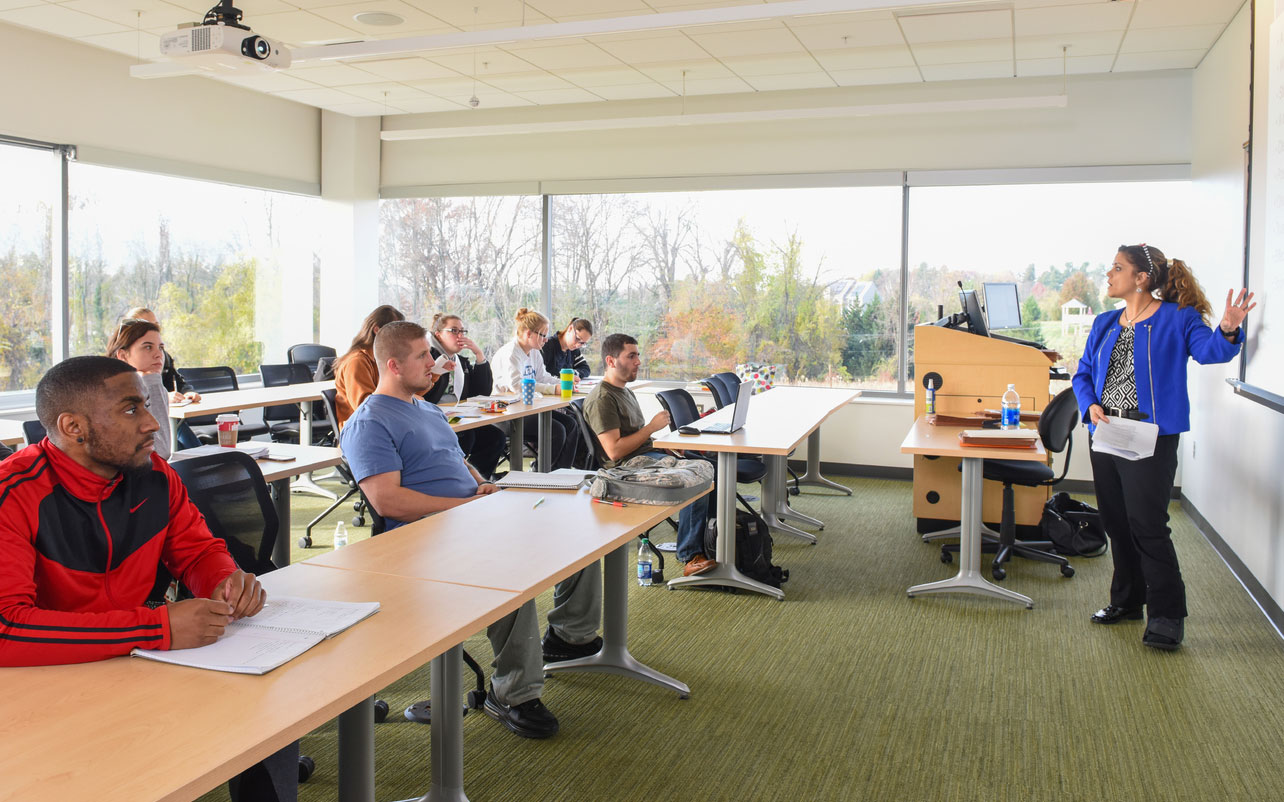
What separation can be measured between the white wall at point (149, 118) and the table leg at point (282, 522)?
14.0ft

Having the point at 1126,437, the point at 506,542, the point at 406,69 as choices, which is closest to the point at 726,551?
Result: the point at 1126,437

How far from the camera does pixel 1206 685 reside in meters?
3.66

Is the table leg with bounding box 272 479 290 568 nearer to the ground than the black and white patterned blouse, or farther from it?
nearer to the ground

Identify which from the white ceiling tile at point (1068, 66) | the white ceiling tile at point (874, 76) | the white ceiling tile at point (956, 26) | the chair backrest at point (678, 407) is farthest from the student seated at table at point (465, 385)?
the white ceiling tile at point (1068, 66)

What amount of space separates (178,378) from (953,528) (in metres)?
5.18

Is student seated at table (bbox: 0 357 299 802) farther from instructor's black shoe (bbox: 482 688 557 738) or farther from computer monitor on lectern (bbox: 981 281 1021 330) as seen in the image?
computer monitor on lectern (bbox: 981 281 1021 330)

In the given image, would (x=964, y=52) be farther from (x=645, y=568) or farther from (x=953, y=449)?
(x=645, y=568)

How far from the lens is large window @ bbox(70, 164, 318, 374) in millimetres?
7535

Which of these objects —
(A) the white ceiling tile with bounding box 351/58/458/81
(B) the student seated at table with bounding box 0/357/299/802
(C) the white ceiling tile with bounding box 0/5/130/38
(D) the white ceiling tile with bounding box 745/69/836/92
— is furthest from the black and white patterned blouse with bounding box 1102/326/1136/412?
(C) the white ceiling tile with bounding box 0/5/130/38

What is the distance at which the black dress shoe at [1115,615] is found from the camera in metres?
4.39

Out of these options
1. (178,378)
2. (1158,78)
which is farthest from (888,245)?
(178,378)

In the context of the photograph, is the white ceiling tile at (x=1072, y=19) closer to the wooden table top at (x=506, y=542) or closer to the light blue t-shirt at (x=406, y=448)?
the wooden table top at (x=506, y=542)

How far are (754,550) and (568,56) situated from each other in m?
4.01

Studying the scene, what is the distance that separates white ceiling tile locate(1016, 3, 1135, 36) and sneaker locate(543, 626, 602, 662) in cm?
452
